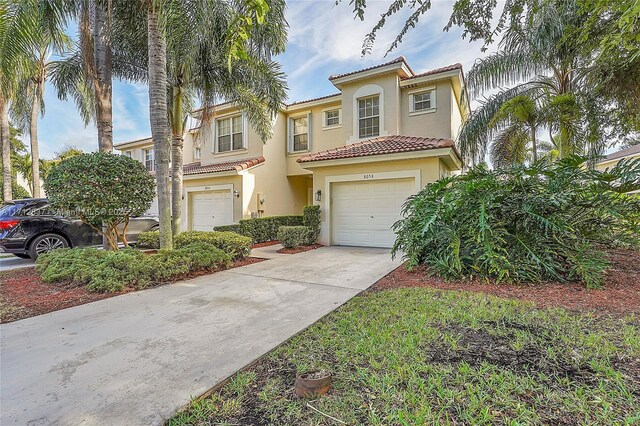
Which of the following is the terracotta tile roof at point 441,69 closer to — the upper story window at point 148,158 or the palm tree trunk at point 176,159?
the palm tree trunk at point 176,159

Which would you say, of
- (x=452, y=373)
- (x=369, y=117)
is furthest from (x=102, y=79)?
(x=452, y=373)

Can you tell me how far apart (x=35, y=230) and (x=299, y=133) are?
33.9 ft

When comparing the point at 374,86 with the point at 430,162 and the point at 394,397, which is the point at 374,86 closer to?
the point at 430,162

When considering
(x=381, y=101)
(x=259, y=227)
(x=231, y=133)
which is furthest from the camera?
(x=231, y=133)

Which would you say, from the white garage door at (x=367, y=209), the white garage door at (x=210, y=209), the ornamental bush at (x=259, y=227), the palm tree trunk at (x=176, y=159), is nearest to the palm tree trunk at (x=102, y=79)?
the palm tree trunk at (x=176, y=159)

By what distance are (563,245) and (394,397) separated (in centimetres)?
467

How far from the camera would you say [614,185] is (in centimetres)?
518

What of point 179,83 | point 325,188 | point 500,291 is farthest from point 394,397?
point 179,83

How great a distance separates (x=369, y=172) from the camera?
10.4m

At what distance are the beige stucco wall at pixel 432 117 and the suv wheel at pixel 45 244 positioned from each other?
39.0ft

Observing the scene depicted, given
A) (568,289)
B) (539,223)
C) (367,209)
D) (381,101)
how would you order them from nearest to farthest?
(568,289) < (539,223) < (367,209) < (381,101)

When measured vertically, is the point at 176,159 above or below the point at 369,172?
above

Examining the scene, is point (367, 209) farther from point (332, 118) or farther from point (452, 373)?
point (452, 373)

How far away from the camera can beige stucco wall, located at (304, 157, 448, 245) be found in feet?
31.1
